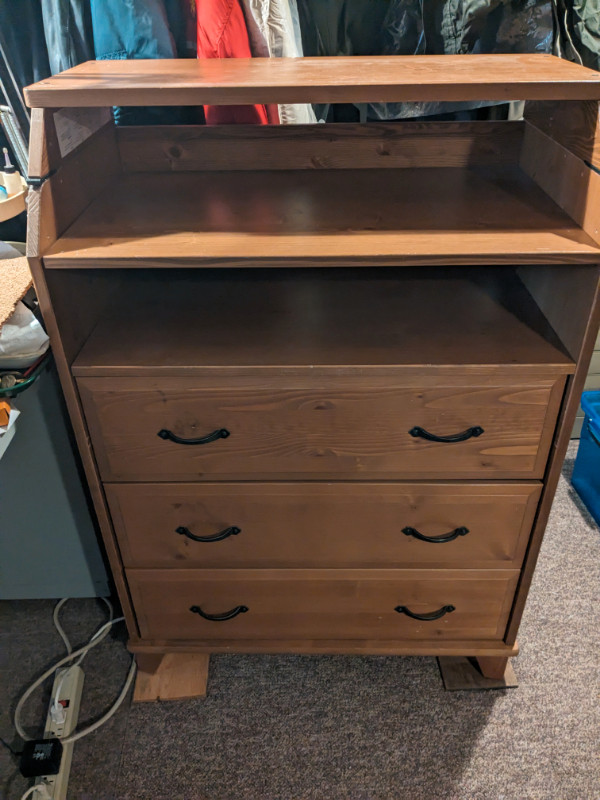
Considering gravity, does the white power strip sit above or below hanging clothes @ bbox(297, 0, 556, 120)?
below

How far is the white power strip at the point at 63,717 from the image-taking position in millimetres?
1196

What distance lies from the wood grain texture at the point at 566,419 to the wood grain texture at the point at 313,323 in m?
0.03

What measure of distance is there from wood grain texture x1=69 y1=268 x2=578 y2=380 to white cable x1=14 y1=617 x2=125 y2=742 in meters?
0.79

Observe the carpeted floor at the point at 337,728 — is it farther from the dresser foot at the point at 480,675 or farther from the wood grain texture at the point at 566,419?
the wood grain texture at the point at 566,419

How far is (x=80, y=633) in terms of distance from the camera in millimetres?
1496

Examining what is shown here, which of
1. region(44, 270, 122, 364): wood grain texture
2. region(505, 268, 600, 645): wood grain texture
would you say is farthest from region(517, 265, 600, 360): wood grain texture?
region(44, 270, 122, 364): wood grain texture

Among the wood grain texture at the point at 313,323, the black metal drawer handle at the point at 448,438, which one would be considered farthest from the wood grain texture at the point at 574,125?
the black metal drawer handle at the point at 448,438

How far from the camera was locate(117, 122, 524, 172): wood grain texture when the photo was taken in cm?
→ 119

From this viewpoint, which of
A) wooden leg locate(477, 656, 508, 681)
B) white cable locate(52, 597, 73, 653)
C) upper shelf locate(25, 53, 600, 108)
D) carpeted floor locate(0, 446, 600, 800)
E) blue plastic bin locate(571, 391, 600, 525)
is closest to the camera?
upper shelf locate(25, 53, 600, 108)

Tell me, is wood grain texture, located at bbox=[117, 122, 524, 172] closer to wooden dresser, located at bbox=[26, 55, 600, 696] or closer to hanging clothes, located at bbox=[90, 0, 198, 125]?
wooden dresser, located at bbox=[26, 55, 600, 696]

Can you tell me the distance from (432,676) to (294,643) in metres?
0.34

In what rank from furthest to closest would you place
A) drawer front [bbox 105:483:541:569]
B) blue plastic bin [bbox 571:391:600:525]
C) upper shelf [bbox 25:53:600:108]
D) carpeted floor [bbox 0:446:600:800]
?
blue plastic bin [bbox 571:391:600:525]
carpeted floor [bbox 0:446:600:800]
drawer front [bbox 105:483:541:569]
upper shelf [bbox 25:53:600:108]

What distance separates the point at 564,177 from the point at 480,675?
1050 mm

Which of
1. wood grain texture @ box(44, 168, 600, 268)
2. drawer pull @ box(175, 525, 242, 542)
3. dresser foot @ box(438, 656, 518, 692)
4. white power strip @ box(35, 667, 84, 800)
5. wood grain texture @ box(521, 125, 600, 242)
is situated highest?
wood grain texture @ box(521, 125, 600, 242)
